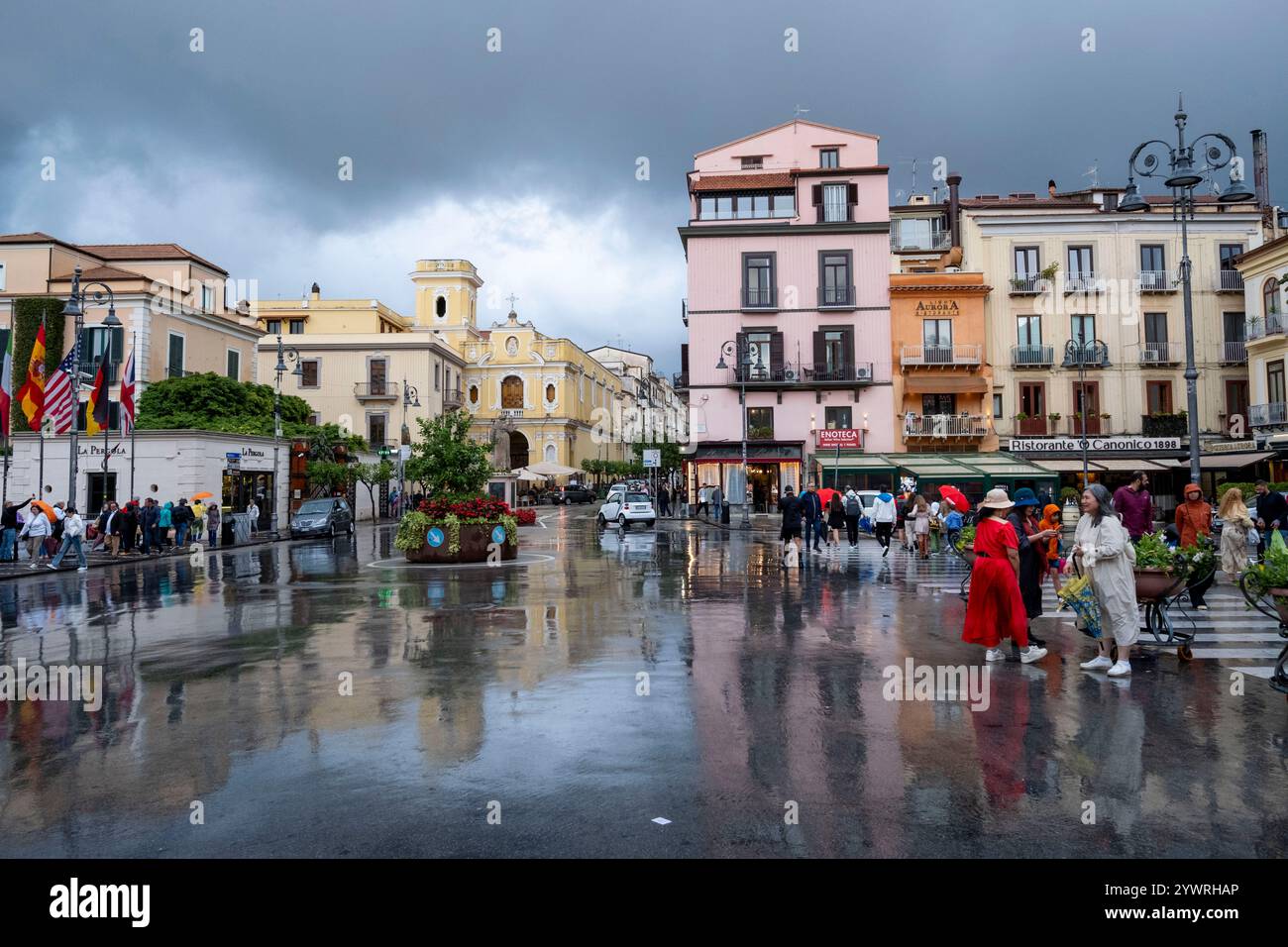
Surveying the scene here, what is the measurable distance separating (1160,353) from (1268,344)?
5521 mm

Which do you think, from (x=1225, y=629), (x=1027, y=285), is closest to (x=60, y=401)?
(x=1225, y=629)

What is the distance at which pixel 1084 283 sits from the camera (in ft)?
132

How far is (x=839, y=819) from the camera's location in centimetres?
448

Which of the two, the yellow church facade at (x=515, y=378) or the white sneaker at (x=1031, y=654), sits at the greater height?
the yellow church facade at (x=515, y=378)

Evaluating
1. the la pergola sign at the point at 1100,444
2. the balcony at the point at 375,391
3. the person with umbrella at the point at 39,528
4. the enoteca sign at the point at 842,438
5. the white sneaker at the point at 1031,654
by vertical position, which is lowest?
the white sneaker at the point at 1031,654

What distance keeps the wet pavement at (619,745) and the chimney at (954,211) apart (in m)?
37.7

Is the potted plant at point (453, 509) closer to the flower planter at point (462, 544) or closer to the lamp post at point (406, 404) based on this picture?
the flower planter at point (462, 544)

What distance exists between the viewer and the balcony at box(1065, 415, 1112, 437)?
130 feet

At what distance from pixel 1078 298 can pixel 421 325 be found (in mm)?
52853

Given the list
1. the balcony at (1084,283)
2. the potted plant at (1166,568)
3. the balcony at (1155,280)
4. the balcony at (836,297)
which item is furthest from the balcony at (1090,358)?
the potted plant at (1166,568)

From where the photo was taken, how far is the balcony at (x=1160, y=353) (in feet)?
130

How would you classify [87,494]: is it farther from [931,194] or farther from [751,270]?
[931,194]

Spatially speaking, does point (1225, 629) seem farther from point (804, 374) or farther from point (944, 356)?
point (804, 374)
